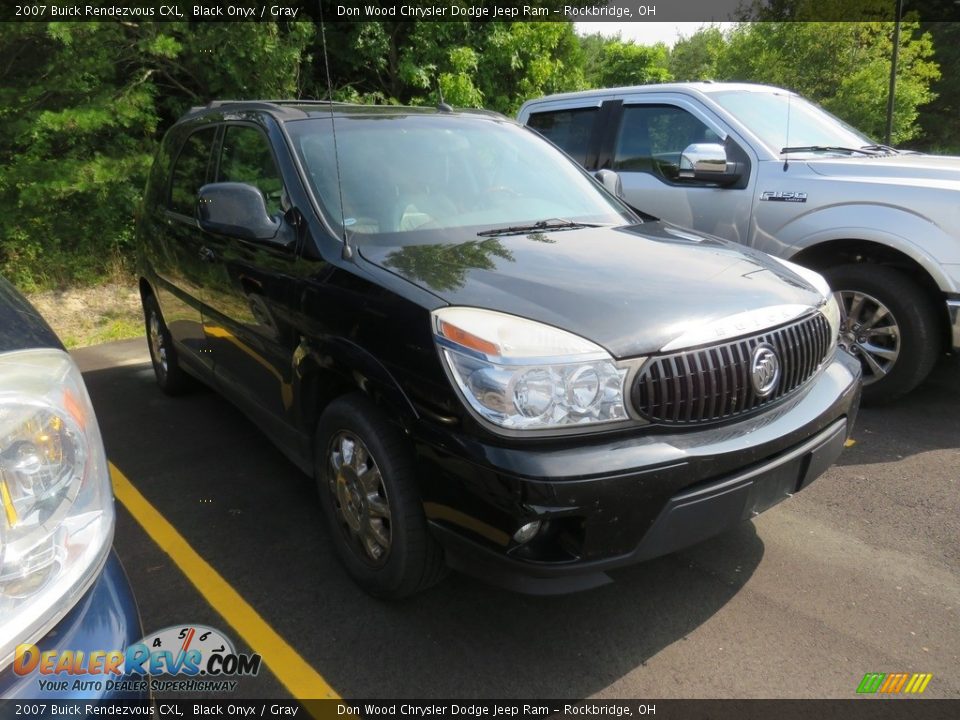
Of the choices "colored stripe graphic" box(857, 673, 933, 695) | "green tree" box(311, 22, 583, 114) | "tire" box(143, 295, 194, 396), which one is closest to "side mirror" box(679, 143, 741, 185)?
"colored stripe graphic" box(857, 673, 933, 695)

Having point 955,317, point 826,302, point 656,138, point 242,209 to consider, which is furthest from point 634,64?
point 242,209

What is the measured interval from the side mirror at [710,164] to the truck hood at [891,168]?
497 mm

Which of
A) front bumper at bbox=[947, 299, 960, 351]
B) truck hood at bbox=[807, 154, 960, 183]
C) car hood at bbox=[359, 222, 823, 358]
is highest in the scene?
truck hood at bbox=[807, 154, 960, 183]

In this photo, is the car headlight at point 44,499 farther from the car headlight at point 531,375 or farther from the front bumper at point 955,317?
the front bumper at point 955,317

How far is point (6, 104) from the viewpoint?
822 cm

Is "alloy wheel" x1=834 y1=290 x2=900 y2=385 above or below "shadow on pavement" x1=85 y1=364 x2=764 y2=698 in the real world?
above

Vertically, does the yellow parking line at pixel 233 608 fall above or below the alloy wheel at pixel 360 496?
below

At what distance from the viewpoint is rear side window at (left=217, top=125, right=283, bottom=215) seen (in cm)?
331

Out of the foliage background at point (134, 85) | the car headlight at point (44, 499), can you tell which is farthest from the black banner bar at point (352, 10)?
the car headlight at point (44, 499)

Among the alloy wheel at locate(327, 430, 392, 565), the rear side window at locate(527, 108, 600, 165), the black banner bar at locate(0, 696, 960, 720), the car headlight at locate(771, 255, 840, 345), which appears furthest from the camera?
the rear side window at locate(527, 108, 600, 165)

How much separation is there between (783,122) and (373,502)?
451 centimetres

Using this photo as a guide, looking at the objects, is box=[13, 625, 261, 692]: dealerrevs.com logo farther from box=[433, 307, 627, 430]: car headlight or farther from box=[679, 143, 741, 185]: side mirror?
box=[679, 143, 741, 185]: side mirror

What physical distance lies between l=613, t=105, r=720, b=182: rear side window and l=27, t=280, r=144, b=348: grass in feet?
17.4

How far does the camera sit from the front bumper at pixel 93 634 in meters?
1.16
